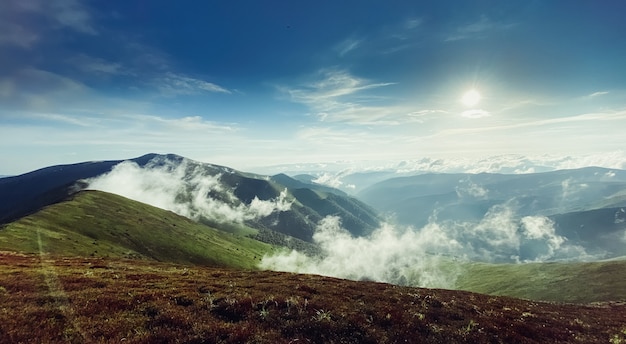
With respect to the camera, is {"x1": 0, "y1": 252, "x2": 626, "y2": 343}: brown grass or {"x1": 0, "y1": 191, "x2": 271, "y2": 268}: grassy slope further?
{"x1": 0, "y1": 191, "x2": 271, "y2": 268}: grassy slope

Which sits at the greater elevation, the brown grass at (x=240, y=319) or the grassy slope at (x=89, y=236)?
the brown grass at (x=240, y=319)

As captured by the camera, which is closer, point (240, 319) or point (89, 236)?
point (240, 319)

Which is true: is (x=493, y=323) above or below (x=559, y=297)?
above

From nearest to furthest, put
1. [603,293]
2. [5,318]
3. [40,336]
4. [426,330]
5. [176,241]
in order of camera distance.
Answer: [40,336], [5,318], [426,330], [603,293], [176,241]

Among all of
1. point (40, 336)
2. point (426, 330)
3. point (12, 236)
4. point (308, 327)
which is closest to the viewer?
point (40, 336)

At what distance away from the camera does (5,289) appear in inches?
1003

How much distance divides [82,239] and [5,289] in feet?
406

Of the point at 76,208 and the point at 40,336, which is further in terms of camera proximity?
the point at 76,208

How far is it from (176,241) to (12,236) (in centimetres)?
9482

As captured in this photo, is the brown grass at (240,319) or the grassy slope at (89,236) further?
the grassy slope at (89,236)

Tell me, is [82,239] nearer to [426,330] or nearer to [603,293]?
[426,330]

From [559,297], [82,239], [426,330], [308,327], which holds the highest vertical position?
[308,327]

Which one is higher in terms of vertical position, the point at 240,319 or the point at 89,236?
the point at 240,319

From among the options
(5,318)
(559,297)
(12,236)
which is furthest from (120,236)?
(559,297)
